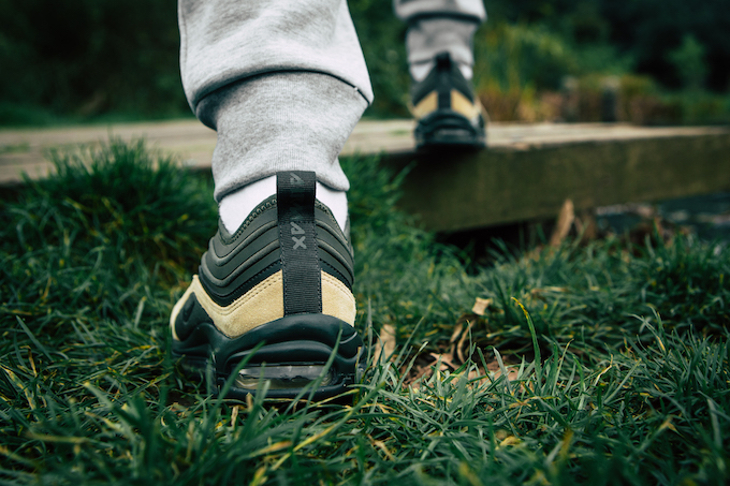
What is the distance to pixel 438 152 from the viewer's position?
205 cm

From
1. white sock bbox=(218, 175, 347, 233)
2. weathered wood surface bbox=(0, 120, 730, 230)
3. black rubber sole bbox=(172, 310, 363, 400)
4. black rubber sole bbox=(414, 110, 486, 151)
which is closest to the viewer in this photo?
black rubber sole bbox=(172, 310, 363, 400)

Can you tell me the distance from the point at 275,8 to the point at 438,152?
1240mm

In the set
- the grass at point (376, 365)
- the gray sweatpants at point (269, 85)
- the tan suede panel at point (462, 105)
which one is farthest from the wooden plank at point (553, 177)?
the gray sweatpants at point (269, 85)

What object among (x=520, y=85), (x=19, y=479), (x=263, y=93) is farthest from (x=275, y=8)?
(x=520, y=85)

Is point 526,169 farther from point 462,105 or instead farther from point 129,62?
point 129,62

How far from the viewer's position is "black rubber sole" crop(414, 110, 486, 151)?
1719mm

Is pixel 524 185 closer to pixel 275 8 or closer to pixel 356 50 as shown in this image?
pixel 356 50

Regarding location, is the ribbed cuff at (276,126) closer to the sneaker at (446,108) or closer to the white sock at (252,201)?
the white sock at (252,201)

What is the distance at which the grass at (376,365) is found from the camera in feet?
2.02

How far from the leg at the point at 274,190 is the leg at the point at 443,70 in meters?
0.76

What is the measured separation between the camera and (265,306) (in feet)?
2.62

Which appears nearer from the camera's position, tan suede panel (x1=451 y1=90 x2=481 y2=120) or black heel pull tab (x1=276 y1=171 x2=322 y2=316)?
black heel pull tab (x1=276 y1=171 x2=322 y2=316)

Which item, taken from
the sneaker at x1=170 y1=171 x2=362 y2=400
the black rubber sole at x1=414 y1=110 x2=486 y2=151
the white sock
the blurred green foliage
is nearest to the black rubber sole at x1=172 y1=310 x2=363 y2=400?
the sneaker at x1=170 y1=171 x2=362 y2=400

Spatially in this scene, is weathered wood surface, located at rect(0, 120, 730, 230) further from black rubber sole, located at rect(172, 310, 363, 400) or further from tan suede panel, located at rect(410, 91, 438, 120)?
black rubber sole, located at rect(172, 310, 363, 400)
